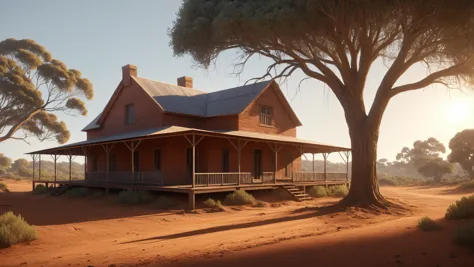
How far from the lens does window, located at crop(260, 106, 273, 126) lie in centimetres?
2739

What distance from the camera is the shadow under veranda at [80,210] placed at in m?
15.5

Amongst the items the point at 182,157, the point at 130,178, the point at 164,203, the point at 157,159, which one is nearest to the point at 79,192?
the point at 130,178

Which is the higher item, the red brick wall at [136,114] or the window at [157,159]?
the red brick wall at [136,114]

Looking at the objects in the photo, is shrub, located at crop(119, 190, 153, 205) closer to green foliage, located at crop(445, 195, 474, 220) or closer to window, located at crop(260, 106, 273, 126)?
window, located at crop(260, 106, 273, 126)

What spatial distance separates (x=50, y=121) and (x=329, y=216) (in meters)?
40.1

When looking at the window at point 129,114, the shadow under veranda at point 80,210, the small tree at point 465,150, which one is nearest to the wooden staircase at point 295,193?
the shadow under veranda at point 80,210

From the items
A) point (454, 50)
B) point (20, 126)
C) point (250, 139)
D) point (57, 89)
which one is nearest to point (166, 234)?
point (250, 139)

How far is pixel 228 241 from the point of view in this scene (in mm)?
10328

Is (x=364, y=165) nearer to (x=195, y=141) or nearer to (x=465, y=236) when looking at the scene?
(x=195, y=141)

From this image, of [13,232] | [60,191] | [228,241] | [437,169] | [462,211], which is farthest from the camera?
[437,169]

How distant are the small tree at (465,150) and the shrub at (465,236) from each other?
51.8 meters

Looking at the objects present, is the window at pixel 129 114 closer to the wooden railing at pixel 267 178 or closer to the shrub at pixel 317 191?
the wooden railing at pixel 267 178

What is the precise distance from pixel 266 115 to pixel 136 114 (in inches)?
351

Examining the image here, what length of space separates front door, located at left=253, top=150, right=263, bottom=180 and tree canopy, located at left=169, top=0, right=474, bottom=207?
27.5 feet
